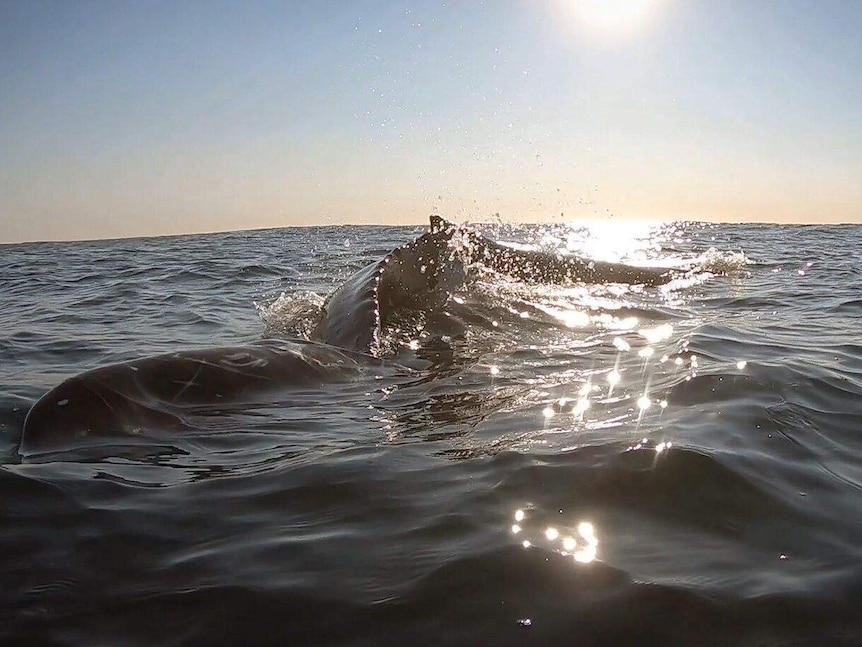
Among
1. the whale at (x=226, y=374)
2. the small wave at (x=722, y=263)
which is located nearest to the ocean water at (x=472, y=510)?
the whale at (x=226, y=374)

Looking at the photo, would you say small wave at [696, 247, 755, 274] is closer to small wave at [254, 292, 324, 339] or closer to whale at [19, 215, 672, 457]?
whale at [19, 215, 672, 457]

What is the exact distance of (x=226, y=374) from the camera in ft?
14.8

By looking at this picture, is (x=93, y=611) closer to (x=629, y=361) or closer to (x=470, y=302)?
(x=629, y=361)

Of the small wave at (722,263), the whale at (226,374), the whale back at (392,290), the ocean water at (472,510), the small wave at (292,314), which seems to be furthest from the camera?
the small wave at (722,263)

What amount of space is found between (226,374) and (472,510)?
2348 millimetres

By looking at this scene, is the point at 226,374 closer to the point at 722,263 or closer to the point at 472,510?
the point at 472,510

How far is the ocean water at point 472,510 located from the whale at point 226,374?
0.14m

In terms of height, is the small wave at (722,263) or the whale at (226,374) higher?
the small wave at (722,263)

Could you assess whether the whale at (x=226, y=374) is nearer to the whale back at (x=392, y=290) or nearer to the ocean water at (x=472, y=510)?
the whale back at (x=392, y=290)

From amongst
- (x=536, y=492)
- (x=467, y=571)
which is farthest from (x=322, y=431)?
(x=467, y=571)

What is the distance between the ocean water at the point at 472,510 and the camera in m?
1.96

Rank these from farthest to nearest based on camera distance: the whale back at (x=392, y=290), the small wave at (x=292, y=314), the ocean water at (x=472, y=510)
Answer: the small wave at (x=292, y=314) < the whale back at (x=392, y=290) < the ocean water at (x=472, y=510)

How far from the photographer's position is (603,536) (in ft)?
7.95

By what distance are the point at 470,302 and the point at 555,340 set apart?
6.36 ft
